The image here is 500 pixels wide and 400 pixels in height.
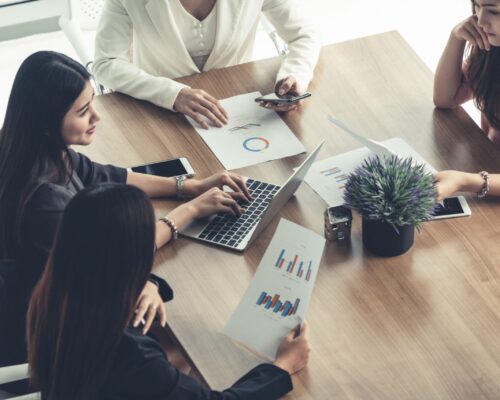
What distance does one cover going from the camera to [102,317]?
1524mm

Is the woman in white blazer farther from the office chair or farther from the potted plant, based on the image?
the potted plant

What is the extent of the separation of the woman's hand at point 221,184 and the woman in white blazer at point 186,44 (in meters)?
0.26

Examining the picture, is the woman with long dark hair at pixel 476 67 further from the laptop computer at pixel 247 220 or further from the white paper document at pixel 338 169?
the laptop computer at pixel 247 220

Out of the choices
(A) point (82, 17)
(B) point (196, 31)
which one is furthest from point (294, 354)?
(A) point (82, 17)

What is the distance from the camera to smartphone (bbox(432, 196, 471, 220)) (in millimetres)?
2018

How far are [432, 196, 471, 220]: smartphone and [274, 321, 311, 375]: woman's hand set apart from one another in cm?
52

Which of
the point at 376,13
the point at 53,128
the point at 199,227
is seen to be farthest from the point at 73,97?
the point at 376,13

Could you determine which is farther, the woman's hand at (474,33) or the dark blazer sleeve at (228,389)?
the woman's hand at (474,33)

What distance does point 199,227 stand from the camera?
203 centimetres

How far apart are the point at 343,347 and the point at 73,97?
0.81 meters

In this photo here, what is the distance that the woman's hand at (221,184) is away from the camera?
82.0 inches

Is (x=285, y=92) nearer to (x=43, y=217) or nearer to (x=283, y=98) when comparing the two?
→ (x=283, y=98)

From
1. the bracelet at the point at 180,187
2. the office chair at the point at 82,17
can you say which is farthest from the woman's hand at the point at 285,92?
the office chair at the point at 82,17

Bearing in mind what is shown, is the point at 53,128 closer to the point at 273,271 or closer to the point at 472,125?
the point at 273,271
